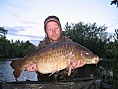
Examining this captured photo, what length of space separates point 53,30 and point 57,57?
778mm

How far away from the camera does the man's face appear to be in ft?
12.6

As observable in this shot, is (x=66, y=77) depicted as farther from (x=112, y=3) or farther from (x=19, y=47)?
(x=19, y=47)

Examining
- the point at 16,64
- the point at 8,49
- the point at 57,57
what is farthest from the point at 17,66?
the point at 8,49

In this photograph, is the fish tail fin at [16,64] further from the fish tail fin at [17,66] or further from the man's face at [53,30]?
the man's face at [53,30]

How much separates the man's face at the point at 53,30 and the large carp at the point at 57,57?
56 centimetres

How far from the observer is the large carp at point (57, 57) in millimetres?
3199

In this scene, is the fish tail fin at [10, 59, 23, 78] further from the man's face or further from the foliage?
the foliage

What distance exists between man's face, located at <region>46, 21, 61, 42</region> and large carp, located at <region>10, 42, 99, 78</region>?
560 millimetres

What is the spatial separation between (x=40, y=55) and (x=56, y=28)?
72cm

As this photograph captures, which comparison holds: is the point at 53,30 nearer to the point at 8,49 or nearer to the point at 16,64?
the point at 16,64

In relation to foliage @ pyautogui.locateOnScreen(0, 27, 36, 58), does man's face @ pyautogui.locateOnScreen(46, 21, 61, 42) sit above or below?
below

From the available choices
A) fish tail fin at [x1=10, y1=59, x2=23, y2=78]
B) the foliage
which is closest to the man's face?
fish tail fin at [x1=10, y1=59, x2=23, y2=78]

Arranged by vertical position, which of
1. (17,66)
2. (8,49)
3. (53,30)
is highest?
(8,49)

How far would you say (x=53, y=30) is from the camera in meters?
3.84
